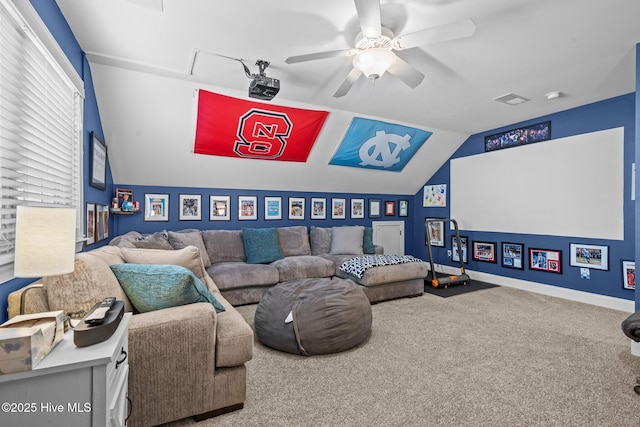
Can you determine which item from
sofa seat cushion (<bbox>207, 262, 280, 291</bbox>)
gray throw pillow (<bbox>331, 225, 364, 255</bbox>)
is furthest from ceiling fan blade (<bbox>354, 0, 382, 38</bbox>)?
gray throw pillow (<bbox>331, 225, 364, 255</bbox>)

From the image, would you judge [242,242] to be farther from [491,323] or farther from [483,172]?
[483,172]

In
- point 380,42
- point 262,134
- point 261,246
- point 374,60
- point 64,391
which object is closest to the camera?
point 64,391

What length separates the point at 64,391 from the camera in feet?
3.13

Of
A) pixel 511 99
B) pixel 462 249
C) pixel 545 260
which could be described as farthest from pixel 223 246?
pixel 545 260

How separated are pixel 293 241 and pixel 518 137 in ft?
12.8

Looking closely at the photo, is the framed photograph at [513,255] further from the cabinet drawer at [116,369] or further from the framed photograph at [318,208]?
the cabinet drawer at [116,369]

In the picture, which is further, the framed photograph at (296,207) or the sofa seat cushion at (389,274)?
the framed photograph at (296,207)

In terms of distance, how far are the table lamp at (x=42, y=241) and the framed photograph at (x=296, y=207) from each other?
4288mm

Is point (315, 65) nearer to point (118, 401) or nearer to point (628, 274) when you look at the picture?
point (118, 401)

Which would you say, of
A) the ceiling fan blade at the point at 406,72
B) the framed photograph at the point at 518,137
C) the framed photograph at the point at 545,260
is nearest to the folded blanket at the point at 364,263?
the framed photograph at the point at 545,260

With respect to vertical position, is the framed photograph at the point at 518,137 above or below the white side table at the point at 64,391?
above

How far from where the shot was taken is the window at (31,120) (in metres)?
1.42

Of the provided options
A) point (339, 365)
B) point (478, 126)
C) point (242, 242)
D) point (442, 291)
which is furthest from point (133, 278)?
point (478, 126)

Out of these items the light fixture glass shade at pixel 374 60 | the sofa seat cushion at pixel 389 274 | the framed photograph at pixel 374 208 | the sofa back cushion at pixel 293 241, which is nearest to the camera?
the light fixture glass shade at pixel 374 60
